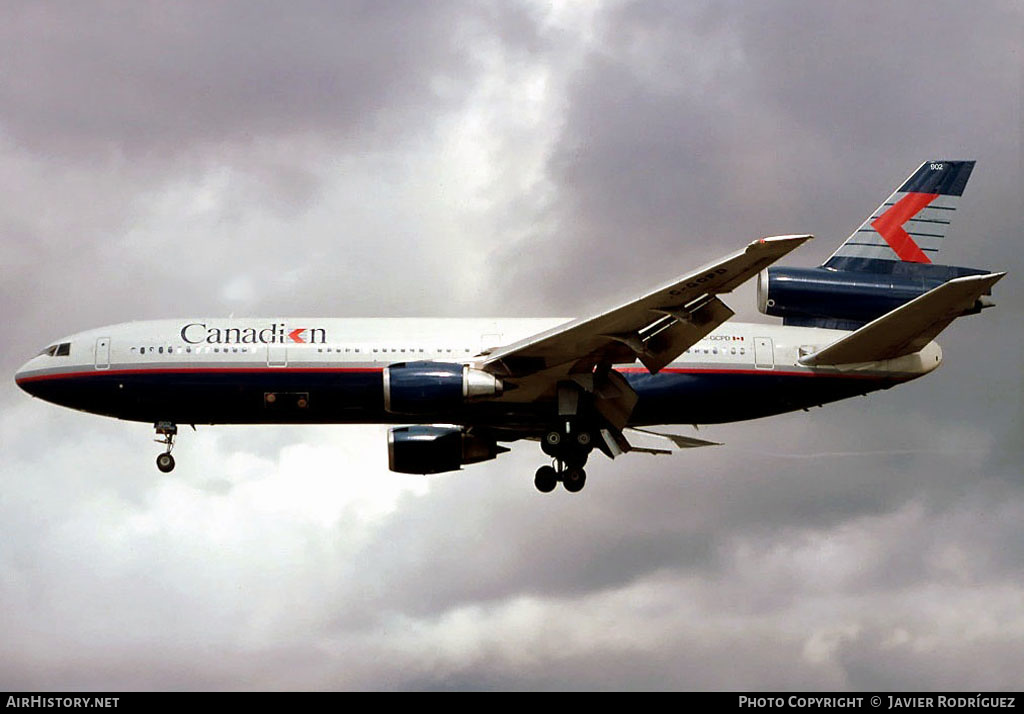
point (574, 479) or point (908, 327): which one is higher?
point (908, 327)

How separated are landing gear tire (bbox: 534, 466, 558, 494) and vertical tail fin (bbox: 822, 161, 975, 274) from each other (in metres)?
11.1

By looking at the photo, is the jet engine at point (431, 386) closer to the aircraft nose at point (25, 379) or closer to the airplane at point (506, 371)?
the airplane at point (506, 371)

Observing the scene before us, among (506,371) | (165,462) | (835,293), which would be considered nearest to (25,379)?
(165,462)

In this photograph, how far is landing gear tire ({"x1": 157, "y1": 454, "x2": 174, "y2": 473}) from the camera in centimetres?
4581

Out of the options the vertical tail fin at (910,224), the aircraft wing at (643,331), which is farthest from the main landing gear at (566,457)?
the vertical tail fin at (910,224)

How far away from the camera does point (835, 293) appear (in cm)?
4384

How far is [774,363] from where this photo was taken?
4444 cm

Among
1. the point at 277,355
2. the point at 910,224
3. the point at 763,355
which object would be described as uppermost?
the point at 910,224

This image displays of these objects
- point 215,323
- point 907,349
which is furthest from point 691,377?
point 215,323

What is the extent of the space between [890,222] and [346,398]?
695 inches

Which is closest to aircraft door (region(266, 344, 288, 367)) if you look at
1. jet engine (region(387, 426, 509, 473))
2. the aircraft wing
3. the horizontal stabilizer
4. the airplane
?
the airplane

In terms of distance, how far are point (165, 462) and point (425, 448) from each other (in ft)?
25.1

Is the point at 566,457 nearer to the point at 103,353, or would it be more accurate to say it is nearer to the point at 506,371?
the point at 506,371

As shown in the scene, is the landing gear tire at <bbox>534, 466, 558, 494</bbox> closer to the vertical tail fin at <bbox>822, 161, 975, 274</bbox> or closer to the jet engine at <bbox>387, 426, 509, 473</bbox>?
the jet engine at <bbox>387, 426, 509, 473</bbox>
